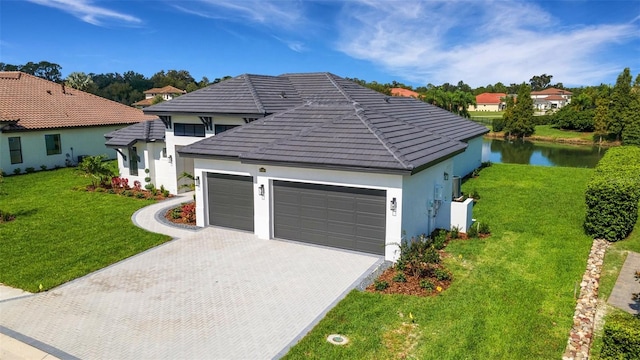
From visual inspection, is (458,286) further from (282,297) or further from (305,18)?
(305,18)

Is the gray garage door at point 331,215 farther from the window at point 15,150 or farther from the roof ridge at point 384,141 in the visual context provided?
the window at point 15,150

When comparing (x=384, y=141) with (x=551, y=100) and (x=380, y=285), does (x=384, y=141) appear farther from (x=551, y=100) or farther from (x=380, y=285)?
(x=551, y=100)

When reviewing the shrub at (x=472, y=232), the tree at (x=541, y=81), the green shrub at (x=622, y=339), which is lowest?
the shrub at (x=472, y=232)

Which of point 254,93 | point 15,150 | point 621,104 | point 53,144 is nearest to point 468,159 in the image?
point 254,93

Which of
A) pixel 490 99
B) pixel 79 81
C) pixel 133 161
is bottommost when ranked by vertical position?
pixel 133 161

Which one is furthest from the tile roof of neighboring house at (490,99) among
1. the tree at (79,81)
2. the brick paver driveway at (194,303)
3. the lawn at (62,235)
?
the brick paver driveway at (194,303)

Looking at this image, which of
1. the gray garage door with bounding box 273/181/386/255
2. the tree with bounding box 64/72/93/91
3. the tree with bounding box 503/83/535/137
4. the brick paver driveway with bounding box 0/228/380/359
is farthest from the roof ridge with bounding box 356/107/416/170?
the tree with bounding box 64/72/93/91

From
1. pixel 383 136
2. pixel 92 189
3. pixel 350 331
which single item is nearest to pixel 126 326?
pixel 350 331

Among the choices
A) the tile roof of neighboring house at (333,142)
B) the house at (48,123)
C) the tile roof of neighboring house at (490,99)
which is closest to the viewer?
the tile roof of neighboring house at (333,142)
